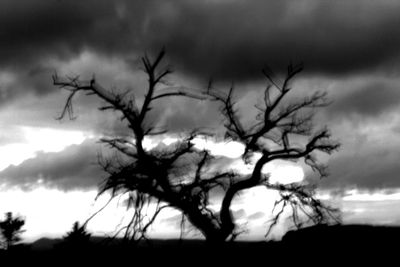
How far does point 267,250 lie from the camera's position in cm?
2062

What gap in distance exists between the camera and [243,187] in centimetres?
1941

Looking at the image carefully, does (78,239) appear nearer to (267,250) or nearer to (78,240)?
(78,240)

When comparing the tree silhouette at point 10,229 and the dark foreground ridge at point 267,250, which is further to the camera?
the tree silhouette at point 10,229

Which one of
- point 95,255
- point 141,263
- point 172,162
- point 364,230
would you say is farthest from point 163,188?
point 364,230

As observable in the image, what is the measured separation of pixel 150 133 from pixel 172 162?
1400 millimetres

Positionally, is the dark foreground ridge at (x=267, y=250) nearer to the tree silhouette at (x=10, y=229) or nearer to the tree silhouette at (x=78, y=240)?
the tree silhouette at (x=78, y=240)

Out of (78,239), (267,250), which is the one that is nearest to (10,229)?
(78,239)

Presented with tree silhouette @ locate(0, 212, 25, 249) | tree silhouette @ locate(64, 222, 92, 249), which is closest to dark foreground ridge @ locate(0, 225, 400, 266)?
tree silhouette @ locate(64, 222, 92, 249)

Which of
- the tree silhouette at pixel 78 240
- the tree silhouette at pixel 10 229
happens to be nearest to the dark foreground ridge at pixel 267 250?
the tree silhouette at pixel 78 240

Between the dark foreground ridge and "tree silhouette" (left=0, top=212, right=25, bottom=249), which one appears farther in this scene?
"tree silhouette" (left=0, top=212, right=25, bottom=249)

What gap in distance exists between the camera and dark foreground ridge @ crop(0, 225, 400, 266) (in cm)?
1845

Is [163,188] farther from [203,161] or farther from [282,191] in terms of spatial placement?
[282,191]

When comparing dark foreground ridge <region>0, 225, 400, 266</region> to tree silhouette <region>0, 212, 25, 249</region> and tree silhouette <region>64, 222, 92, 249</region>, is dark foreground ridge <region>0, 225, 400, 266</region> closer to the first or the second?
tree silhouette <region>64, 222, 92, 249</region>

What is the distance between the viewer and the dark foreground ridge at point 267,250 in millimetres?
18453
